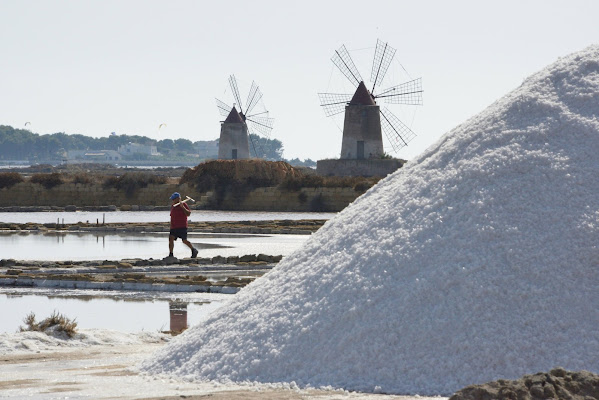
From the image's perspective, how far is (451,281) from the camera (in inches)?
221

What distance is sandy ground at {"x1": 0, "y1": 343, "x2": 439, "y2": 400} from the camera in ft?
16.9

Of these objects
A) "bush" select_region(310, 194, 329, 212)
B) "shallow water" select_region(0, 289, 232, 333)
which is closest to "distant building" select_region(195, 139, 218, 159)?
"bush" select_region(310, 194, 329, 212)

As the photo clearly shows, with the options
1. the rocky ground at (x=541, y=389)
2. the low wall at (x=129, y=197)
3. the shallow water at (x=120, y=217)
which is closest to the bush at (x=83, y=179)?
the low wall at (x=129, y=197)

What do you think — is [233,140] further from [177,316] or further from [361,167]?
[177,316]

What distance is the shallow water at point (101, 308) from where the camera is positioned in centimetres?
878

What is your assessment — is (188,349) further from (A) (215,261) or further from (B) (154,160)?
(B) (154,160)

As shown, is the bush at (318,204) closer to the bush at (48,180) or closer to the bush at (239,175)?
the bush at (239,175)

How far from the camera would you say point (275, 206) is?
1513 inches

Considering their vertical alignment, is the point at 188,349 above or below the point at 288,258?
below

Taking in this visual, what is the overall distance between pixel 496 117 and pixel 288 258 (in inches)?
64.6

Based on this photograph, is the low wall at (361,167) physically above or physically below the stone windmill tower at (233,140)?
below

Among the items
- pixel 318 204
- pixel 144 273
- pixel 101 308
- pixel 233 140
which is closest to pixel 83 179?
pixel 318 204

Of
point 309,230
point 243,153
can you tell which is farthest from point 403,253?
point 243,153

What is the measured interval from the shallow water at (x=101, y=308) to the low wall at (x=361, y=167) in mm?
33626
